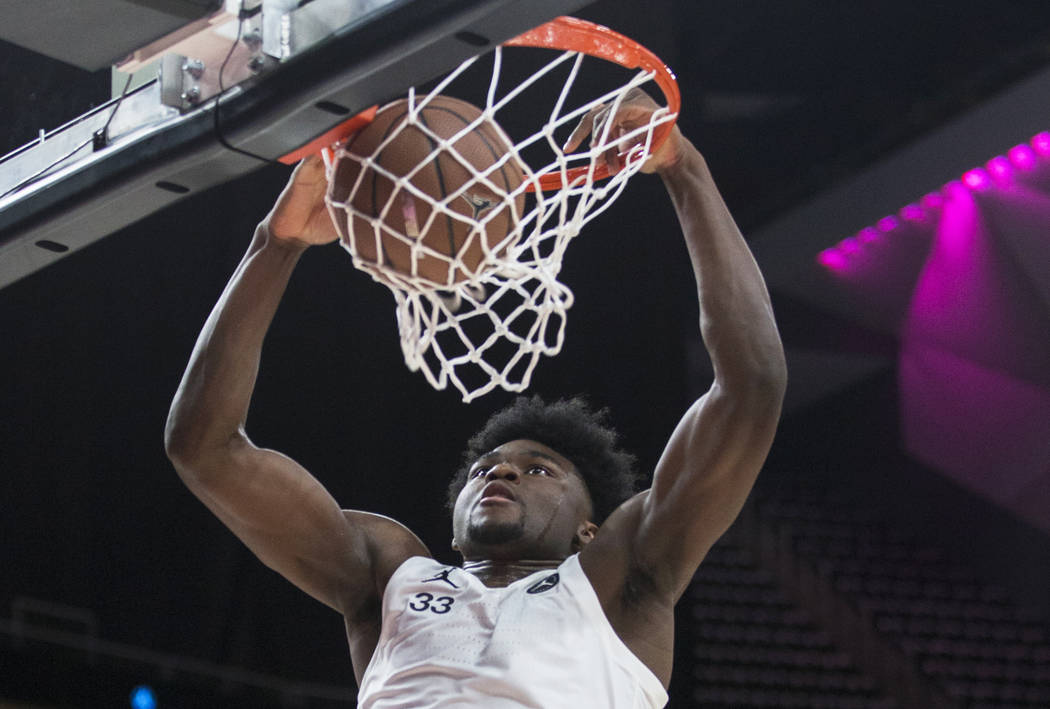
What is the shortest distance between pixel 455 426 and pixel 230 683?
1.38 metres

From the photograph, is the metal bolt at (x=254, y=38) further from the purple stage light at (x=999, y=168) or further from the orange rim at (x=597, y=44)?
the purple stage light at (x=999, y=168)

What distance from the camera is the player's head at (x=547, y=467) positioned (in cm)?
251

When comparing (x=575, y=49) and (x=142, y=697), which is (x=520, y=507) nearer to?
(x=575, y=49)

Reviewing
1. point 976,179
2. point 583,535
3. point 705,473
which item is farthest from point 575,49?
point 976,179

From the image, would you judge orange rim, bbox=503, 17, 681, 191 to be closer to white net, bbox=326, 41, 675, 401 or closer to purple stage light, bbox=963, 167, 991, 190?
white net, bbox=326, 41, 675, 401

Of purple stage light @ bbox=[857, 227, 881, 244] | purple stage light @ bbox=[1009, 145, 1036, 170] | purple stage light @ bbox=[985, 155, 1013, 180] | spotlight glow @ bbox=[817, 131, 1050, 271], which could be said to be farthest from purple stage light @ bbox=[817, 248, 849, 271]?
purple stage light @ bbox=[1009, 145, 1036, 170]

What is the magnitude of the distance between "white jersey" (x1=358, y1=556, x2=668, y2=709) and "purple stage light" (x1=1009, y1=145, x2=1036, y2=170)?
3603 millimetres

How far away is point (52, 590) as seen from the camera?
5.42m

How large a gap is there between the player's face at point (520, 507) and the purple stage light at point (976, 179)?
11.1ft

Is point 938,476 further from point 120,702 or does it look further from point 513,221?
point 513,221

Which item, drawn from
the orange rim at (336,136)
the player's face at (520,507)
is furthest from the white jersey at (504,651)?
the orange rim at (336,136)

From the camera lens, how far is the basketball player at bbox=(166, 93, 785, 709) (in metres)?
2.18

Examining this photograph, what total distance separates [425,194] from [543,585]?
0.76 metres

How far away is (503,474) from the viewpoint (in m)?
2.53
